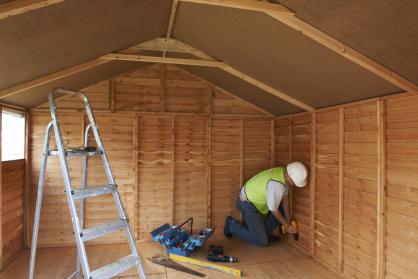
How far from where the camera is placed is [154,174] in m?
4.61

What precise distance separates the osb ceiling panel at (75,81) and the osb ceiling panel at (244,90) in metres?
1.00

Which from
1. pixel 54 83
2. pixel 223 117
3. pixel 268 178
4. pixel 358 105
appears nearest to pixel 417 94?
pixel 358 105

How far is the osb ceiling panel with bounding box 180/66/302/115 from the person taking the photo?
4.21 m

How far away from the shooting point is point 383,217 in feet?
9.13

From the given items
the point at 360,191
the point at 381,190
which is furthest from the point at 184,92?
the point at 381,190

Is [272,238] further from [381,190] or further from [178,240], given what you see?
[381,190]

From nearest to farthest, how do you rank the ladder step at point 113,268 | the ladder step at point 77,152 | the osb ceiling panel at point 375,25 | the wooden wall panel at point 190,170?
the osb ceiling panel at point 375,25
the ladder step at point 113,268
the ladder step at point 77,152
the wooden wall panel at point 190,170

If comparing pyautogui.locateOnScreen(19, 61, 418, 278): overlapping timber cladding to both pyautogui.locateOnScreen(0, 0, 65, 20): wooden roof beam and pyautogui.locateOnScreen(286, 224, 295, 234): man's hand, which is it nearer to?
pyautogui.locateOnScreen(286, 224, 295, 234): man's hand

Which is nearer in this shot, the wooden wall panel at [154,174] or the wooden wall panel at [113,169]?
the wooden wall panel at [113,169]

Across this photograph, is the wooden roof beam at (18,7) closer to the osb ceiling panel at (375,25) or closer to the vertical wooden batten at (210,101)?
the osb ceiling panel at (375,25)

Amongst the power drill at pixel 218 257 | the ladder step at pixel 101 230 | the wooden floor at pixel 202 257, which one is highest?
the ladder step at pixel 101 230

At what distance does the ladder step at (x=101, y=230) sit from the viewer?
6.35 ft

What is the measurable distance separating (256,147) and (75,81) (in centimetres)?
290

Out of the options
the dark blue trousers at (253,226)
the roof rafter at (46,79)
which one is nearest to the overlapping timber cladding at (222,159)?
the dark blue trousers at (253,226)
